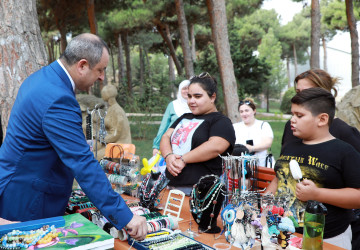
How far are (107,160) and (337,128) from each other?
5.56ft

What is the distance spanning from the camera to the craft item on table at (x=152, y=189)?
220cm

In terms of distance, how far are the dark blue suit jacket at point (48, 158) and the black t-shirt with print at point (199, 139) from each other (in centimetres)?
82

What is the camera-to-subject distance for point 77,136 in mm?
1579

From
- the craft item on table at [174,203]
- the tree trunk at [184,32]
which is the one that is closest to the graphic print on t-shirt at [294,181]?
the craft item on table at [174,203]

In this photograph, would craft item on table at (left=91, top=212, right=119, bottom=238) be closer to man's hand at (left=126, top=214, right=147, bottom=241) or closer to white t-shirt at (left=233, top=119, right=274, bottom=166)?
man's hand at (left=126, top=214, right=147, bottom=241)

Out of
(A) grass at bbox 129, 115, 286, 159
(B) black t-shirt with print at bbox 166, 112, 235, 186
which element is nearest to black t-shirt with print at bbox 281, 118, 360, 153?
(B) black t-shirt with print at bbox 166, 112, 235, 186

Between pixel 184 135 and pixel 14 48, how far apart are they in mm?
1616

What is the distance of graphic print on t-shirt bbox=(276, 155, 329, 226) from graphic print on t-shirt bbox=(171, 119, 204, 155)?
27.2 inches

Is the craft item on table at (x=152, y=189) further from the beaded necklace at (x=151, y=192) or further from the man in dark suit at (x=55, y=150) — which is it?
the man in dark suit at (x=55, y=150)

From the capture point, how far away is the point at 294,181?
6.28 feet

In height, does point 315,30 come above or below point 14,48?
above

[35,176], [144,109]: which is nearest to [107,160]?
[35,176]

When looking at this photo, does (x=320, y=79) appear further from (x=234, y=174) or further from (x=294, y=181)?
(x=234, y=174)

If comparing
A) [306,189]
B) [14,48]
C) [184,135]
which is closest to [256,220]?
[306,189]
